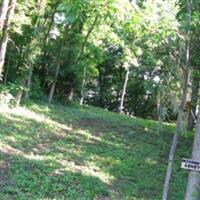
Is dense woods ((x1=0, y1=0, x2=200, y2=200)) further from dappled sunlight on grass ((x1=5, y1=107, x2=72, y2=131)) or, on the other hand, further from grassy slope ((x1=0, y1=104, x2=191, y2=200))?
grassy slope ((x1=0, y1=104, x2=191, y2=200))

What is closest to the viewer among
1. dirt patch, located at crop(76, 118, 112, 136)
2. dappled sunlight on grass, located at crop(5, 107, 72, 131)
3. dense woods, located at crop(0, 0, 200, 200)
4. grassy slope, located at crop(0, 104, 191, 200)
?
dense woods, located at crop(0, 0, 200, 200)

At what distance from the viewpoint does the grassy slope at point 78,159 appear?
8102 millimetres

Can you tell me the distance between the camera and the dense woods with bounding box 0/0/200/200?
6078mm

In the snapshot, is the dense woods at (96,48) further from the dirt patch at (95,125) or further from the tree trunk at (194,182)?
the dirt patch at (95,125)

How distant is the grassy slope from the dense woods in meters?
0.85

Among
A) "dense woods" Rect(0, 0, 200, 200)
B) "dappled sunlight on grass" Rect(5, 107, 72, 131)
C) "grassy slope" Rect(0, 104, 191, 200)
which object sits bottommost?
"grassy slope" Rect(0, 104, 191, 200)

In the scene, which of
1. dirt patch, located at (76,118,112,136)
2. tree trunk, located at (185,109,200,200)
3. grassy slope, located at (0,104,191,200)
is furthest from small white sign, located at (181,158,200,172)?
dirt patch, located at (76,118,112,136)

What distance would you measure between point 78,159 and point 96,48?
31.9 feet

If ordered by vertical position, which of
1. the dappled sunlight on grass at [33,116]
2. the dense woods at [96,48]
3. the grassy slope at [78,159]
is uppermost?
the dense woods at [96,48]

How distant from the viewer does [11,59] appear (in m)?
16.5

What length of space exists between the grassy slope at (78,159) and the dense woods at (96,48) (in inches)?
33.4

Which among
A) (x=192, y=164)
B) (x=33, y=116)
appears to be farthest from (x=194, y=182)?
(x=33, y=116)

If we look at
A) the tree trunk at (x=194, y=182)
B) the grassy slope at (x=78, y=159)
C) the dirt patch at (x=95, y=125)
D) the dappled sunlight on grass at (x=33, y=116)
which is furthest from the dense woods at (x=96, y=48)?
the dirt patch at (x=95, y=125)

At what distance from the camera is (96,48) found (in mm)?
19047
